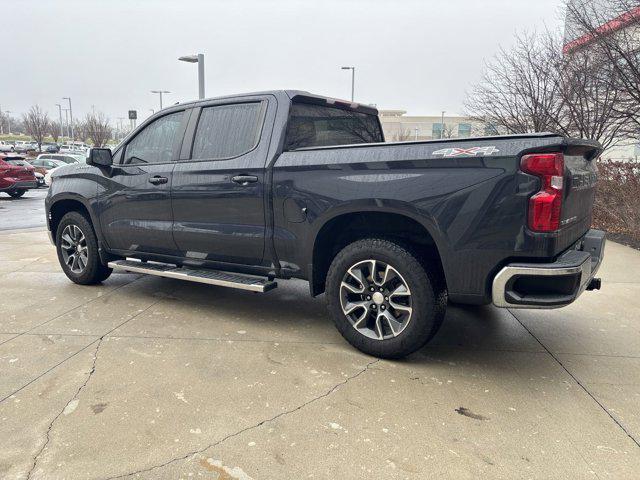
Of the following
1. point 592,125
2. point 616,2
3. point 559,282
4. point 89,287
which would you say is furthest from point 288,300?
point 592,125

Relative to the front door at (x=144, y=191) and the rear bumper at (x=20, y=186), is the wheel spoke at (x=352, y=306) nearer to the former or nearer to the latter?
the front door at (x=144, y=191)

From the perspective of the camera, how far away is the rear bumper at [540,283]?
2949 millimetres

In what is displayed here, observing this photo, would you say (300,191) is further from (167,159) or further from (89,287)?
(89,287)

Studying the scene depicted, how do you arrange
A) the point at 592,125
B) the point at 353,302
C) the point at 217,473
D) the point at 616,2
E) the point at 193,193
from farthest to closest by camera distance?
the point at 592,125, the point at 616,2, the point at 193,193, the point at 353,302, the point at 217,473

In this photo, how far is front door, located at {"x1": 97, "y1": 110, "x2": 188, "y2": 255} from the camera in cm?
469

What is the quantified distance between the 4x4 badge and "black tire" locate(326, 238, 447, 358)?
2.31ft

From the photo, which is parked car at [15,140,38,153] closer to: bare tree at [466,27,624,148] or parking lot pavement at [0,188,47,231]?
parking lot pavement at [0,188,47,231]

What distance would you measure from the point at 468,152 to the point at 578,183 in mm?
832

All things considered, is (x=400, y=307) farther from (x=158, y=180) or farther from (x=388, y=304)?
(x=158, y=180)

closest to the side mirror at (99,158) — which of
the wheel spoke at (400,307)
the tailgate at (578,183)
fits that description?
the wheel spoke at (400,307)

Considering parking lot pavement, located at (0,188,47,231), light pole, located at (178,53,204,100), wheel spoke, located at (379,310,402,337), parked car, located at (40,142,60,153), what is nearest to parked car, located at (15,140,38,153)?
parked car, located at (40,142,60,153)

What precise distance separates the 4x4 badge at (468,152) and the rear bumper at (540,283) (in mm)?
685

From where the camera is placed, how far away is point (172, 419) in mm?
2820

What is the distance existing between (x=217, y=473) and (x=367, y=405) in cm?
98
